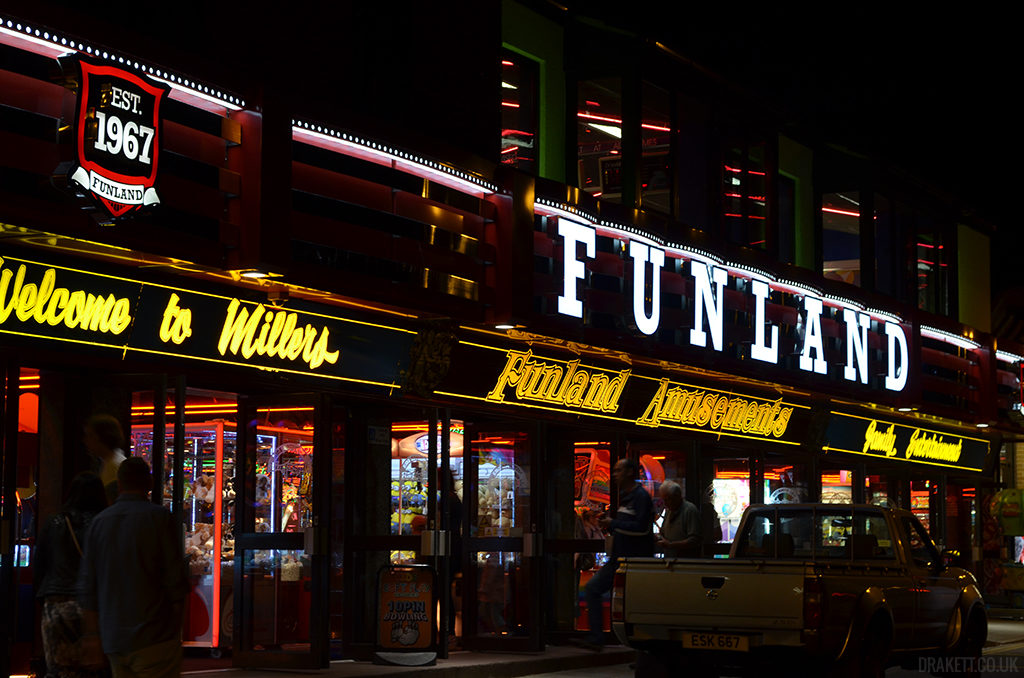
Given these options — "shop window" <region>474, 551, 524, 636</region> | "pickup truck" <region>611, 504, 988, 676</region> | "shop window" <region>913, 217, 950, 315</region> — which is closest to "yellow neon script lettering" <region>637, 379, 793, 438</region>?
"shop window" <region>474, 551, 524, 636</region>

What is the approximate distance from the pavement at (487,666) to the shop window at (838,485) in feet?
26.1

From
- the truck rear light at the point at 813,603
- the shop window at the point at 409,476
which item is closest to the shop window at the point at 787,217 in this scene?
the shop window at the point at 409,476

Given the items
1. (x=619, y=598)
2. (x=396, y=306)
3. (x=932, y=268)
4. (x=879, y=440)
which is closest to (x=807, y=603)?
(x=619, y=598)

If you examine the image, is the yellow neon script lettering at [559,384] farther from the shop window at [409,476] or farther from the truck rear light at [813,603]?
the truck rear light at [813,603]

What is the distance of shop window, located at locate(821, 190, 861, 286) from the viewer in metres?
26.8

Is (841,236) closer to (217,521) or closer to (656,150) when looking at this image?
(656,150)

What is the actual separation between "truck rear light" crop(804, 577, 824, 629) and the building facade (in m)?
4.67

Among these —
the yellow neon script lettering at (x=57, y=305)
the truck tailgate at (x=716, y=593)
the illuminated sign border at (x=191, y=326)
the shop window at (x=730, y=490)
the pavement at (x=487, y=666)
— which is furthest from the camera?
the shop window at (x=730, y=490)

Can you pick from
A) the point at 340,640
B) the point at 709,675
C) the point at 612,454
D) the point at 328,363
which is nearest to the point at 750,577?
the point at 709,675

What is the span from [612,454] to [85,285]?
891cm

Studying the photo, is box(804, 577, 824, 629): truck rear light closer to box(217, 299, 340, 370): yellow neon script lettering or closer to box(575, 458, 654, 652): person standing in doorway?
box(575, 458, 654, 652): person standing in doorway

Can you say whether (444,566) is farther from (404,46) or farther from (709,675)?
A: (404,46)

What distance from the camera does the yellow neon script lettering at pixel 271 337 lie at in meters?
12.3

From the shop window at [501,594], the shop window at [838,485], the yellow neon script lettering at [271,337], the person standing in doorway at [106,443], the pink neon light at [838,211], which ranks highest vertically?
the pink neon light at [838,211]
